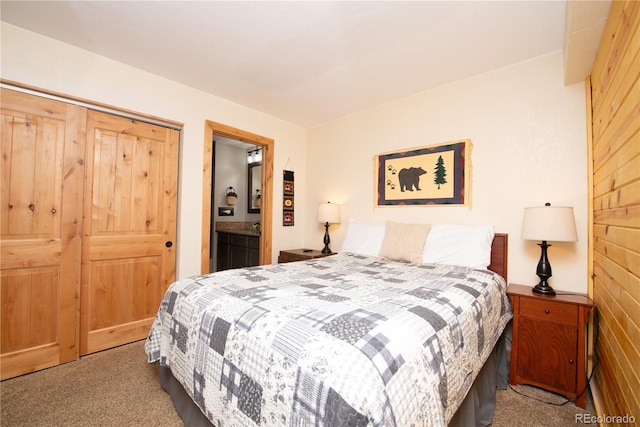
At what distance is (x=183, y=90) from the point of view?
2.84m

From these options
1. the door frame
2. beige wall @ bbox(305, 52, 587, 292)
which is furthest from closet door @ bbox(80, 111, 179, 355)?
beige wall @ bbox(305, 52, 587, 292)

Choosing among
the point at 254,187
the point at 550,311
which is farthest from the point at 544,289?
the point at 254,187

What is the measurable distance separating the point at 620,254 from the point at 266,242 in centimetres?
315

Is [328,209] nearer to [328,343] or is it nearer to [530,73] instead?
[530,73]

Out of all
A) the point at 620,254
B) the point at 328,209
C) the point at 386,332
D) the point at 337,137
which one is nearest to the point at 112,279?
the point at 328,209

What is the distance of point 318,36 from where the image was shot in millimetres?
2037

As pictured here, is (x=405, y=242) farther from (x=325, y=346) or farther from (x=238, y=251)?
(x=238, y=251)

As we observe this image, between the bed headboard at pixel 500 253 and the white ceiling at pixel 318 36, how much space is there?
1.33 m

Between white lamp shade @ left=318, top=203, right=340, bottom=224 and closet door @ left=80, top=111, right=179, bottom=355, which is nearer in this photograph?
closet door @ left=80, top=111, right=179, bottom=355

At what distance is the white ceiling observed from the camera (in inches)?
69.2

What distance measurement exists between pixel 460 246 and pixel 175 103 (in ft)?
10.0

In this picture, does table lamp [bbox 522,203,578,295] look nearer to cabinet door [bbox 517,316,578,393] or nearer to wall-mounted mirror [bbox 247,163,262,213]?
cabinet door [bbox 517,316,578,393]

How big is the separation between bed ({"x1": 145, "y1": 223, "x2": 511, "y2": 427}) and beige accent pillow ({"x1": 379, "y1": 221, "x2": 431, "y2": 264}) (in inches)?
22.2

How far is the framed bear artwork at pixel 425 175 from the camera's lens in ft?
8.63
